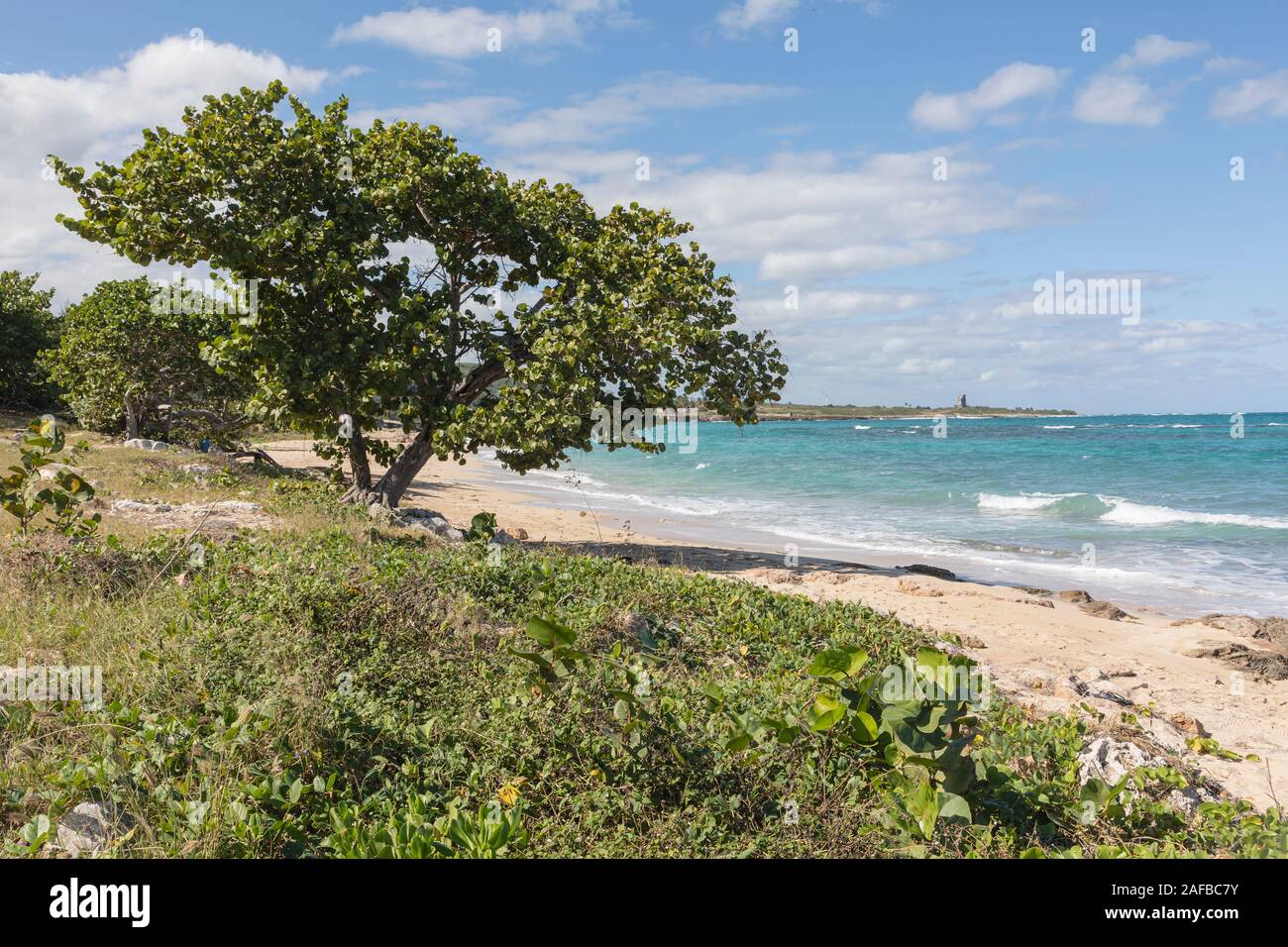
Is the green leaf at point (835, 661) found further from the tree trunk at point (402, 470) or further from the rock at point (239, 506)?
the tree trunk at point (402, 470)

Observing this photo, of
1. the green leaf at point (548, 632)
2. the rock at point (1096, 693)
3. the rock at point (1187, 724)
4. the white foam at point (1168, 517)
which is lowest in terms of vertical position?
the rock at point (1187, 724)

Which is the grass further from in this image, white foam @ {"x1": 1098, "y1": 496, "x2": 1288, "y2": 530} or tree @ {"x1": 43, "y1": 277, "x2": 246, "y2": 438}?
white foam @ {"x1": 1098, "y1": 496, "x2": 1288, "y2": 530}

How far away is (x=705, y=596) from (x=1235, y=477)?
→ 1523 inches

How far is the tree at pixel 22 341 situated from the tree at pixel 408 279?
1163 inches

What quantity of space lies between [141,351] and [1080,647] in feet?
82.4

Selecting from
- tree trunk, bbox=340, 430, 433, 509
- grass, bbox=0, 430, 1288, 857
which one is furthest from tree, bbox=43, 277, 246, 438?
grass, bbox=0, 430, 1288, 857

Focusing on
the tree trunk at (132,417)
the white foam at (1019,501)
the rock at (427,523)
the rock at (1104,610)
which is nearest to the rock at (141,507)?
the rock at (427,523)

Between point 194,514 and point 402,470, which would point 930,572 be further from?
point 194,514

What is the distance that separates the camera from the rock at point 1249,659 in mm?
10523

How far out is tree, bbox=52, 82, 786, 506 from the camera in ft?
41.4

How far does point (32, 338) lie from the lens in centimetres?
3706
